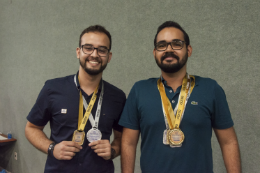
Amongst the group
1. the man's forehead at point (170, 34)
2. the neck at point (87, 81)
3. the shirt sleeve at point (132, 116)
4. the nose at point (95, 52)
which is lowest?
the shirt sleeve at point (132, 116)

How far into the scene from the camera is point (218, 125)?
1146 millimetres

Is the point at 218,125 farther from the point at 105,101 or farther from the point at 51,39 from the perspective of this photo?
the point at 51,39

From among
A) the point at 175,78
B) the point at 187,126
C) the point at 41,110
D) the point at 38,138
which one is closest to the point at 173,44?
the point at 175,78

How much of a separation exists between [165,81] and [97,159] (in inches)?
28.7

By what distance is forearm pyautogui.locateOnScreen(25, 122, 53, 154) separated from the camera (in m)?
1.35

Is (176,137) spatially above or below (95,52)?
below

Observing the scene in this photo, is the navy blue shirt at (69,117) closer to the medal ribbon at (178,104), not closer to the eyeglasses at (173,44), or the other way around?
the medal ribbon at (178,104)

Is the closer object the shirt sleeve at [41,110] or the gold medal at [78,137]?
the gold medal at [78,137]

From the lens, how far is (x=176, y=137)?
108cm

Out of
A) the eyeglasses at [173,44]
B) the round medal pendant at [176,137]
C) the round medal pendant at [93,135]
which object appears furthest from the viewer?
the round medal pendant at [93,135]

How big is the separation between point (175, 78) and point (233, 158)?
606 millimetres

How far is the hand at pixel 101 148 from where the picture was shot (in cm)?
122

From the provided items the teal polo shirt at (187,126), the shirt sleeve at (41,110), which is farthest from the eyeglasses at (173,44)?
the shirt sleeve at (41,110)

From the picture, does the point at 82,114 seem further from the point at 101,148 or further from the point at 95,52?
the point at 95,52
